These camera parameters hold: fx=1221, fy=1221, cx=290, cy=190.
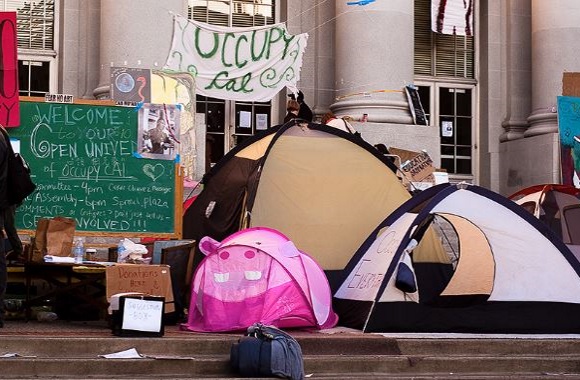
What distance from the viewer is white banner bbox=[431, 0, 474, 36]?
63.8ft

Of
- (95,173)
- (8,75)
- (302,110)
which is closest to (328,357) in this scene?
(95,173)

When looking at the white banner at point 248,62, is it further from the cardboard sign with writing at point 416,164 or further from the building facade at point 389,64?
the cardboard sign with writing at point 416,164

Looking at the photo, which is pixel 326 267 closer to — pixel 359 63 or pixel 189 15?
pixel 359 63

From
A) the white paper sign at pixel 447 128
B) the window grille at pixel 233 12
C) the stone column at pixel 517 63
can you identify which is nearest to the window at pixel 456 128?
the white paper sign at pixel 447 128

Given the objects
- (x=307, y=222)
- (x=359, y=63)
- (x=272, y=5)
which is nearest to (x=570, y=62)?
(x=359, y=63)

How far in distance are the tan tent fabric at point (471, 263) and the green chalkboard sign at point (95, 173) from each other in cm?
306

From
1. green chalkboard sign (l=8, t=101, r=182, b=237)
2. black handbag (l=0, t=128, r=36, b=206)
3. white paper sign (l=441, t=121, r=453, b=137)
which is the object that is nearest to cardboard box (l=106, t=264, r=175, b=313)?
black handbag (l=0, t=128, r=36, b=206)

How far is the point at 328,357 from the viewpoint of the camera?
1021 centimetres

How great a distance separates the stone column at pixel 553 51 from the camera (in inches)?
736

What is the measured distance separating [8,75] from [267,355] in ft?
19.6

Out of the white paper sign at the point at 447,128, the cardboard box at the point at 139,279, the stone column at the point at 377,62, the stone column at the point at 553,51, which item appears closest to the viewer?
the cardboard box at the point at 139,279

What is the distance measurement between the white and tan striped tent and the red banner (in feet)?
12.8

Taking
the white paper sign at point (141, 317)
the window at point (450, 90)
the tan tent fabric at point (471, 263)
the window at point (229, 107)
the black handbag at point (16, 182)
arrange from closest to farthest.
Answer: the white paper sign at point (141, 317)
the black handbag at point (16, 182)
the tan tent fabric at point (471, 263)
the window at point (229, 107)
the window at point (450, 90)

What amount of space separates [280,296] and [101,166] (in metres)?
2.72
